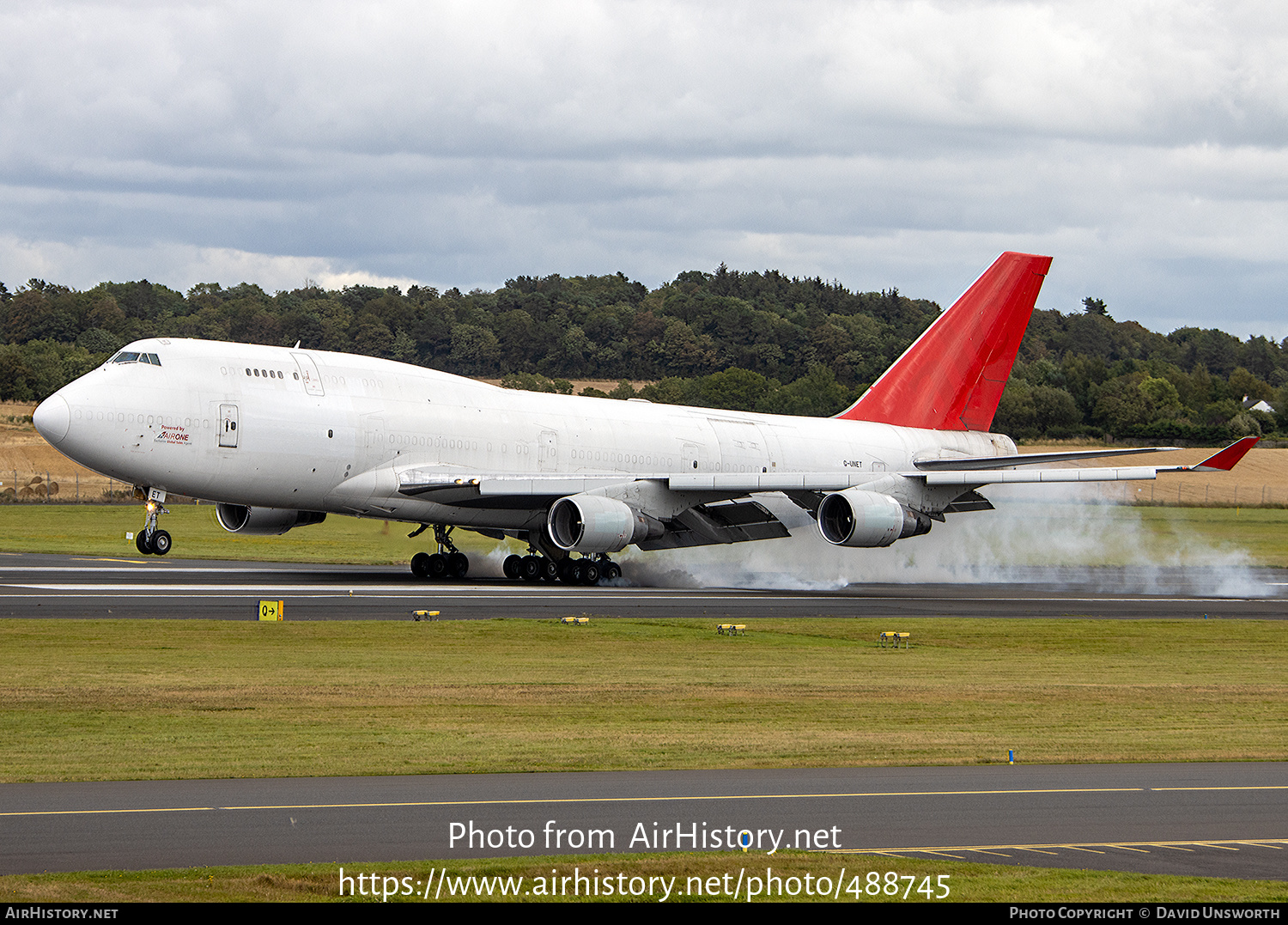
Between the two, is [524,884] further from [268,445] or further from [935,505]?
→ [935,505]

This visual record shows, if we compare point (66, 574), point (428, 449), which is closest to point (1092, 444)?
point (428, 449)

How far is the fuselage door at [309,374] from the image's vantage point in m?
37.0

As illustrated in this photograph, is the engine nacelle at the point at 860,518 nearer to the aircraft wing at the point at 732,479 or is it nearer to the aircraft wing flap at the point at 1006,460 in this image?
the aircraft wing at the point at 732,479

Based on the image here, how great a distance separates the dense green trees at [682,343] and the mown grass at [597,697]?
Answer: 64.1m

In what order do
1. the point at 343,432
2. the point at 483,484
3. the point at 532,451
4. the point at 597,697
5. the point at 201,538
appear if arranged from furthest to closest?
the point at 201,538 → the point at 532,451 → the point at 483,484 → the point at 343,432 → the point at 597,697

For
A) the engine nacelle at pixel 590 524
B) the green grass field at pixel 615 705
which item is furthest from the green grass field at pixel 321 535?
the green grass field at pixel 615 705

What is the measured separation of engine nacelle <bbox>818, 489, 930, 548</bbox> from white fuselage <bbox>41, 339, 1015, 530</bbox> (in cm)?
567

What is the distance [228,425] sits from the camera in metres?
34.9

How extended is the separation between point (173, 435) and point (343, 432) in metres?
4.31

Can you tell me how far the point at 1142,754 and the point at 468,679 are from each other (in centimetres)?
956

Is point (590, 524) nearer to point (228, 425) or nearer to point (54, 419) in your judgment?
point (228, 425)

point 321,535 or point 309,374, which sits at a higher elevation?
point 309,374

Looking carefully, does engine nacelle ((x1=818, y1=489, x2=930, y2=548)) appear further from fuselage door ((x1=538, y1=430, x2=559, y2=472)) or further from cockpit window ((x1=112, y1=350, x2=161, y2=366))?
cockpit window ((x1=112, y1=350, x2=161, y2=366))

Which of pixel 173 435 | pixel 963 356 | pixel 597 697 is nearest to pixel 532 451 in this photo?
pixel 173 435
